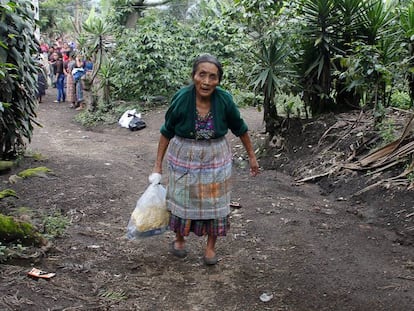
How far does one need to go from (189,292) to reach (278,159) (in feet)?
15.1

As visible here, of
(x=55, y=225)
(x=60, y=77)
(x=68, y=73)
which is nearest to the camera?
(x=55, y=225)

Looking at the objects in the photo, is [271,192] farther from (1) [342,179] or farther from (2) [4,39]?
(2) [4,39]

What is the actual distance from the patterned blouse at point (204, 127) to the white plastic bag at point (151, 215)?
1.65 feet

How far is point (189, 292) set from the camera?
3.49 metres

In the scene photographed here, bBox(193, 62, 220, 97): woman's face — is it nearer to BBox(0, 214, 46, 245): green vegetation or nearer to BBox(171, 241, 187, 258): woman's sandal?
BBox(171, 241, 187, 258): woman's sandal

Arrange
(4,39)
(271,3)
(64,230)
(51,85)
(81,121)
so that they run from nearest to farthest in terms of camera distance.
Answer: (64,230)
(4,39)
(271,3)
(81,121)
(51,85)

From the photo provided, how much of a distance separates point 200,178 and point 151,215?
50cm

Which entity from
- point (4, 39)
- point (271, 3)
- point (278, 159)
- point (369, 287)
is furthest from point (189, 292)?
point (271, 3)

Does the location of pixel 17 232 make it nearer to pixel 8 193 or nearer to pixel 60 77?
pixel 8 193

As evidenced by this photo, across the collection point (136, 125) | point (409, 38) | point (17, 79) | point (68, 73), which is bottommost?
point (136, 125)

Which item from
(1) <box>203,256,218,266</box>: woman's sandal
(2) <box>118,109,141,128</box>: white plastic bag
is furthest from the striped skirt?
(2) <box>118,109,141,128</box>: white plastic bag

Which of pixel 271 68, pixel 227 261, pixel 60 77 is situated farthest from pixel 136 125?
pixel 227 261

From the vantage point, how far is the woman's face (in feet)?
11.8

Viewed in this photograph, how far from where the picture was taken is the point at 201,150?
370cm
